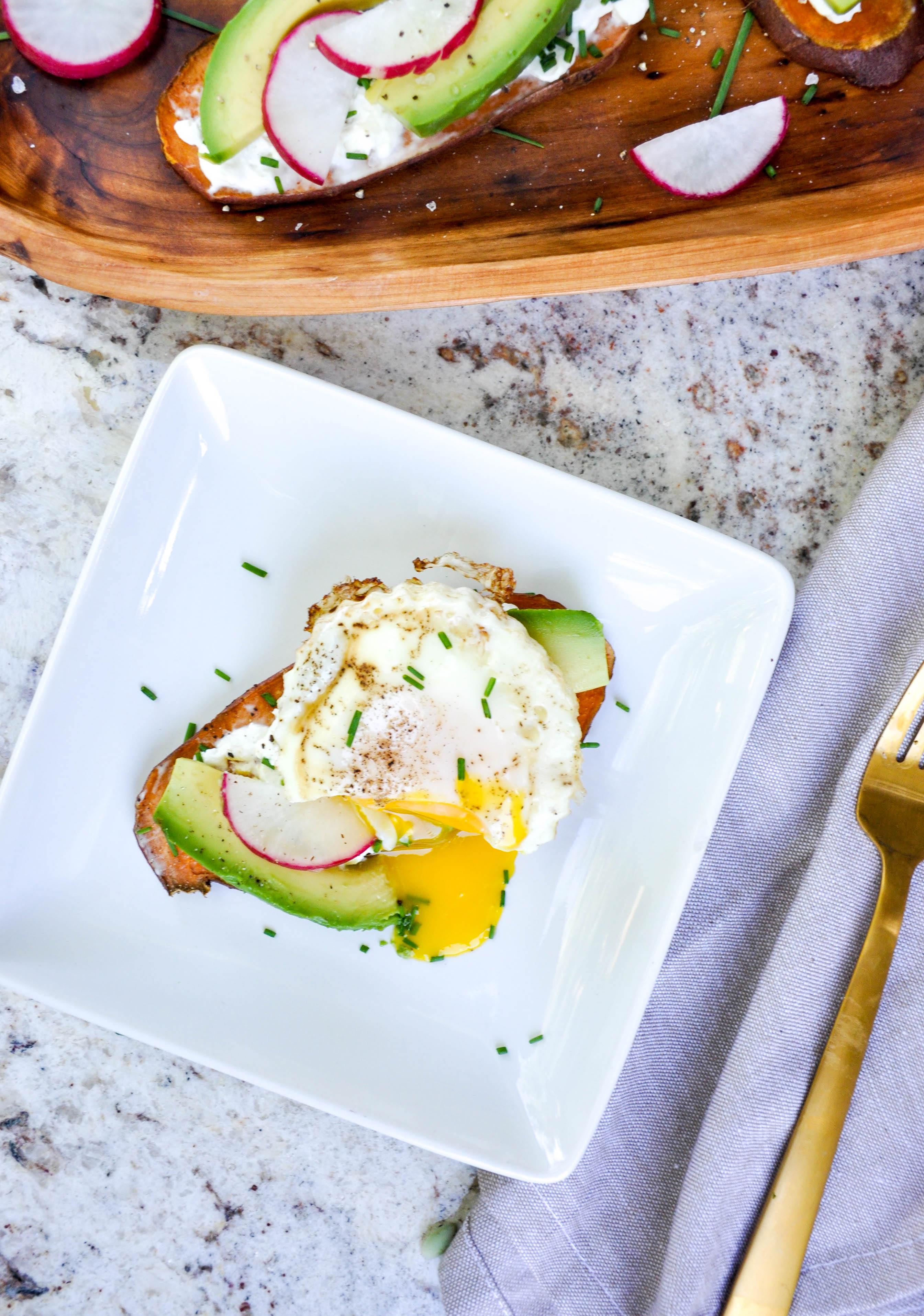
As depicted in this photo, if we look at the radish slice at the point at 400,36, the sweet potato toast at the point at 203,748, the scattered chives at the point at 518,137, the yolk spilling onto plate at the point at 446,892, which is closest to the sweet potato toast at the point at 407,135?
the scattered chives at the point at 518,137

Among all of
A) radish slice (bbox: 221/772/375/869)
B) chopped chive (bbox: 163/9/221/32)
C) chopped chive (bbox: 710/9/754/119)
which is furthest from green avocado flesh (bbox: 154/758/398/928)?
chopped chive (bbox: 710/9/754/119)


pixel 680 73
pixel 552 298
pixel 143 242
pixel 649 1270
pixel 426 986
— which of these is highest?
pixel 680 73

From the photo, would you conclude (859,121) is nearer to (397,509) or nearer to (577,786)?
(397,509)

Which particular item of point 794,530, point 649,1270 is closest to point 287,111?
point 794,530

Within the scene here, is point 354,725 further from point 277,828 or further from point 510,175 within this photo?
point 510,175

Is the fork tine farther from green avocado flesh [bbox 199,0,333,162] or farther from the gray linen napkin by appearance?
green avocado flesh [bbox 199,0,333,162]

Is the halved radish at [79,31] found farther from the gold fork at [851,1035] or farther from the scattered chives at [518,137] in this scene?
the gold fork at [851,1035]
